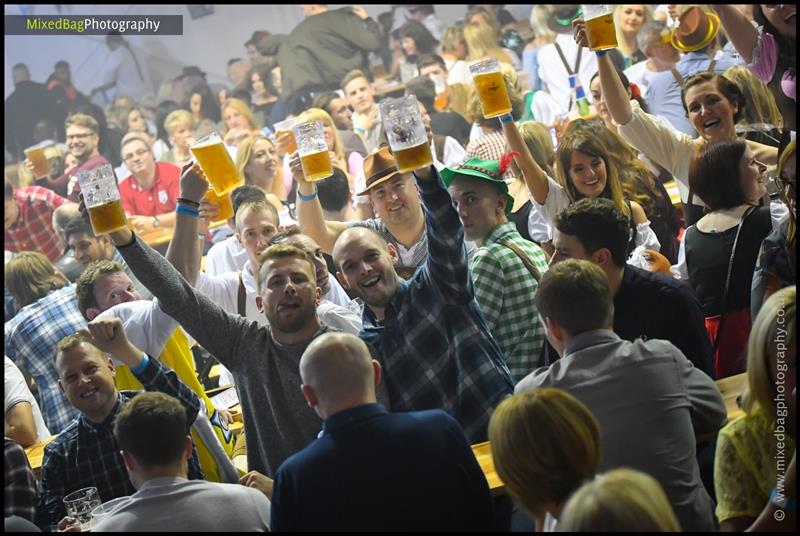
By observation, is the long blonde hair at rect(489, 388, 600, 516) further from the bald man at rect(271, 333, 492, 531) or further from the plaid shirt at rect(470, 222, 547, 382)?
the plaid shirt at rect(470, 222, 547, 382)

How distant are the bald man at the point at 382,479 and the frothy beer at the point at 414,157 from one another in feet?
2.60

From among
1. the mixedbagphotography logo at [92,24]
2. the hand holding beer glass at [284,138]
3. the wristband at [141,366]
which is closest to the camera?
the wristband at [141,366]

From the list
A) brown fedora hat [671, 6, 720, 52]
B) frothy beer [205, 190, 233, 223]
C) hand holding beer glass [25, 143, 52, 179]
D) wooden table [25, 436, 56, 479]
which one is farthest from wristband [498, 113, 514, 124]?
hand holding beer glass [25, 143, 52, 179]

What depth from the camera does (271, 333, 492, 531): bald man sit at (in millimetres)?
2174

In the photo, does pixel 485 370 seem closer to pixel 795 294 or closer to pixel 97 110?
pixel 795 294

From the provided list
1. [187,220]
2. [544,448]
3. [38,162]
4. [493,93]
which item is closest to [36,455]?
[187,220]

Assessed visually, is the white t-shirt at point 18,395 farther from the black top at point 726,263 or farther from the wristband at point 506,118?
the black top at point 726,263

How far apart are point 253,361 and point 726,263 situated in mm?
1550

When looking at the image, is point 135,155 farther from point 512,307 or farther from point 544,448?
point 544,448

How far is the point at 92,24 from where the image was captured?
916 centimetres

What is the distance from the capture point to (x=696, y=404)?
247 centimetres

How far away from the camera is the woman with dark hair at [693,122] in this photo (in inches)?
152

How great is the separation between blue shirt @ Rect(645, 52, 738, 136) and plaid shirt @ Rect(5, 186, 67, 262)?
458 centimetres

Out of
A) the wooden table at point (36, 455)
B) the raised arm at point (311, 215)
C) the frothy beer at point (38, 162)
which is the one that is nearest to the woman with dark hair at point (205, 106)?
the frothy beer at point (38, 162)
